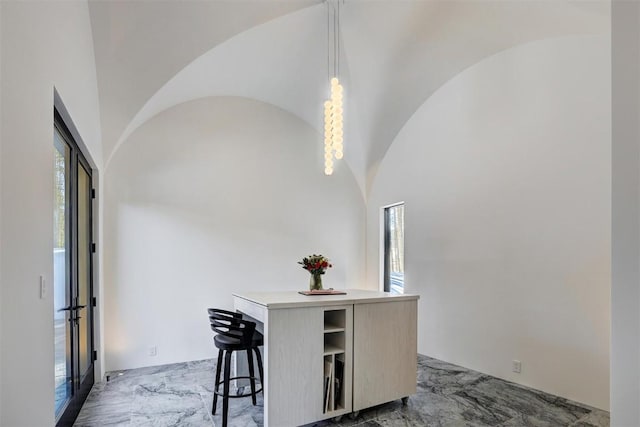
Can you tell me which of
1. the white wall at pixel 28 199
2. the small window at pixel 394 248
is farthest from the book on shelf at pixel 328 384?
the small window at pixel 394 248

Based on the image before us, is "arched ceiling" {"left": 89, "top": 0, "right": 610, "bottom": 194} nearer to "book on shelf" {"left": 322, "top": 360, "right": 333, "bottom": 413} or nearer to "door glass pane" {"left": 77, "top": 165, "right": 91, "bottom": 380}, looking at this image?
"door glass pane" {"left": 77, "top": 165, "right": 91, "bottom": 380}

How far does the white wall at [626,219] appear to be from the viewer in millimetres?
1175

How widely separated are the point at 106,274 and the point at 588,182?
4.73 m

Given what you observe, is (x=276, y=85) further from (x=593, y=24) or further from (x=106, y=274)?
(x=593, y=24)

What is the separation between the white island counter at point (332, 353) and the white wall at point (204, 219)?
1.55 metres

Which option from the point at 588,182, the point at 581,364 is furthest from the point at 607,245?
the point at 581,364

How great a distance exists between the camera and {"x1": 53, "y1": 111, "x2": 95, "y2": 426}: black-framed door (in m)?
2.47

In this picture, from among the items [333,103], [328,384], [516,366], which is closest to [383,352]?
[328,384]

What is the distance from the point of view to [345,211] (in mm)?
5781

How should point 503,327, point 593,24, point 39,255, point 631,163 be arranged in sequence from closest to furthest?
point 631,163 < point 39,255 < point 593,24 < point 503,327

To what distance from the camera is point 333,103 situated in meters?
3.39

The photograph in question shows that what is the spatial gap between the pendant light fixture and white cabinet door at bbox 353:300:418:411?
1.43 m

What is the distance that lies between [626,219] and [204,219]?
4.26 m

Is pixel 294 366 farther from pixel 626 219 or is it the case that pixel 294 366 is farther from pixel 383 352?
pixel 626 219
